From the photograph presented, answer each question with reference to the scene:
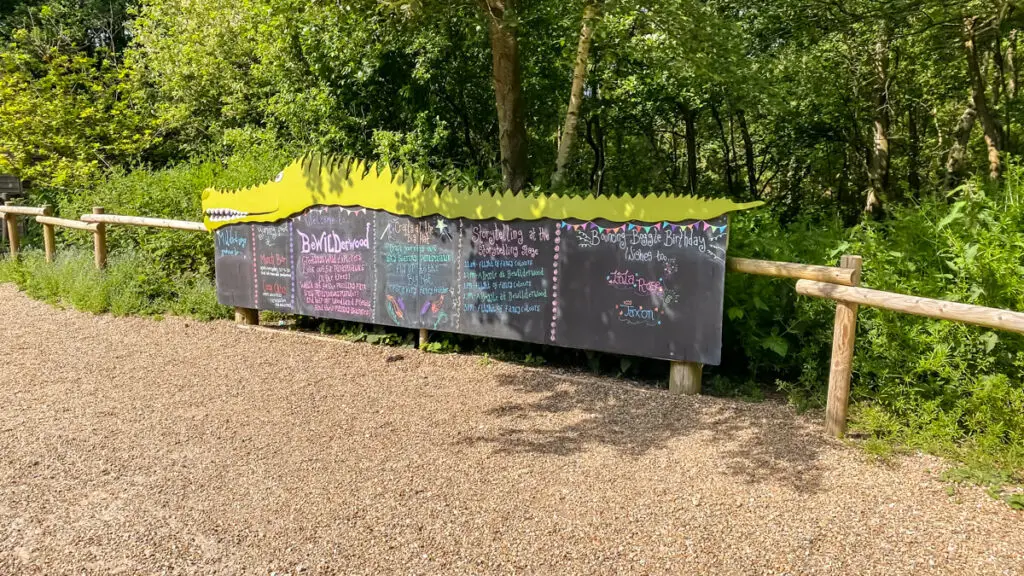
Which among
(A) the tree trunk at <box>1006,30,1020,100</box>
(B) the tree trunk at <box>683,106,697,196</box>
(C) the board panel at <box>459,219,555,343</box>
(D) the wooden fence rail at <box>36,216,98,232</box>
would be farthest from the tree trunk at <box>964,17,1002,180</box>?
(D) the wooden fence rail at <box>36,216,98,232</box>

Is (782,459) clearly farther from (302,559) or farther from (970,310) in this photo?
(302,559)

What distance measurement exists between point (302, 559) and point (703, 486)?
7.13 feet

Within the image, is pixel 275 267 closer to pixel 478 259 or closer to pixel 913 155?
pixel 478 259

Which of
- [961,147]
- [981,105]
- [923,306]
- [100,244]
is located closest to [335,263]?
[100,244]

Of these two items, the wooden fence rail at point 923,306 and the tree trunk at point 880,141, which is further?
the tree trunk at point 880,141

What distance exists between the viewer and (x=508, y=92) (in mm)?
7262

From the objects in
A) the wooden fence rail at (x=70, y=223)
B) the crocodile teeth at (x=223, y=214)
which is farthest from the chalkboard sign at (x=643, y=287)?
the wooden fence rail at (x=70, y=223)

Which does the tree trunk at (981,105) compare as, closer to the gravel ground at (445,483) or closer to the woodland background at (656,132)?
the woodland background at (656,132)

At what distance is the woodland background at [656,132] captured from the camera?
4.75 m

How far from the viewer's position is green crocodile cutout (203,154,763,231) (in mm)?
5434

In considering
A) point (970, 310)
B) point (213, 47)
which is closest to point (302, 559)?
point (970, 310)

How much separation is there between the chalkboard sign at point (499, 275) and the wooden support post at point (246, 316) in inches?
5.0

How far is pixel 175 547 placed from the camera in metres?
3.35

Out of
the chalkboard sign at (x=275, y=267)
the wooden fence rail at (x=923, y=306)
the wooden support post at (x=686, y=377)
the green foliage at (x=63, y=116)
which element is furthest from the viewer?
the green foliage at (x=63, y=116)
